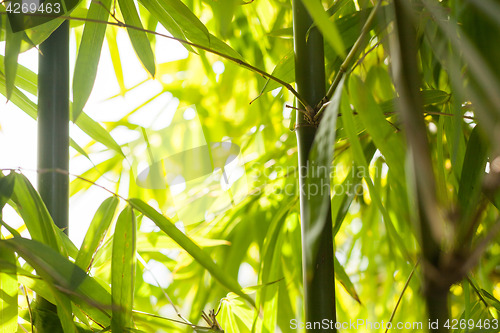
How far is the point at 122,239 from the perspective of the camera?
0.39 meters

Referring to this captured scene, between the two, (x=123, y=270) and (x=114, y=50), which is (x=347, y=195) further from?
(x=114, y=50)

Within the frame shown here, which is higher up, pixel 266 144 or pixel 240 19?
pixel 240 19

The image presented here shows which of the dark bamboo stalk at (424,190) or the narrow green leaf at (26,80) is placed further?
the narrow green leaf at (26,80)

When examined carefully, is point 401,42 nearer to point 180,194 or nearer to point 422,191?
point 422,191

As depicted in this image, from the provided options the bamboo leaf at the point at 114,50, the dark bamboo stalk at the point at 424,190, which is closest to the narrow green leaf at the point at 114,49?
the bamboo leaf at the point at 114,50

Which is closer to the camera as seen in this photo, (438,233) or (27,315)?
(438,233)

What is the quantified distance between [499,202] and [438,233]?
267mm

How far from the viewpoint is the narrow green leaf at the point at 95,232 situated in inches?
16.0

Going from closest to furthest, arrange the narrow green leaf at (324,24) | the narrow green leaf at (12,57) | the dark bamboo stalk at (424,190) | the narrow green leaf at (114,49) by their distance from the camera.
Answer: the dark bamboo stalk at (424,190) → the narrow green leaf at (324,24) → the narrow green leaf at (12,57) → the narrow green leaf at (114,49)

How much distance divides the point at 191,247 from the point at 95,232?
3.7 inches

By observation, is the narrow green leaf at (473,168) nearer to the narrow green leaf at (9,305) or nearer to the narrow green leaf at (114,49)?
the narrow green leaf at (9,305)

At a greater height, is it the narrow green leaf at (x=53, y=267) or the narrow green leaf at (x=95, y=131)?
the narrow green leaf at (x=95, y=131)

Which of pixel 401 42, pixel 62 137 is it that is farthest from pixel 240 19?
pixel 401 42

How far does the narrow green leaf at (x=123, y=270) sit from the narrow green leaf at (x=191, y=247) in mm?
12
